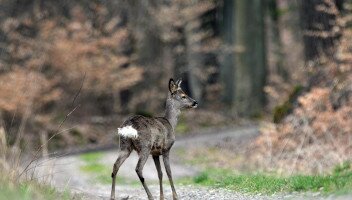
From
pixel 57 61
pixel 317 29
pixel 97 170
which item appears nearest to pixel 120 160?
pixel 97 170

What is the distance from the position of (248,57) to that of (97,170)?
1490 cm

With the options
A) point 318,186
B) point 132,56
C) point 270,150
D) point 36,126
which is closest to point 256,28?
point 132,56

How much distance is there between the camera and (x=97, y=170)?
72.2 ft

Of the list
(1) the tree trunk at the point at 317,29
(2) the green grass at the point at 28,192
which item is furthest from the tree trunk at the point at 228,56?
(2) the green grass at the point at 28,192

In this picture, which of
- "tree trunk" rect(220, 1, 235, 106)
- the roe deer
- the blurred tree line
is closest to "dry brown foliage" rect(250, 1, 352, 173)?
the roe deer

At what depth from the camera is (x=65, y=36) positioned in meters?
32.3

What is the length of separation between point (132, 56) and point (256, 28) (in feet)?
17.8

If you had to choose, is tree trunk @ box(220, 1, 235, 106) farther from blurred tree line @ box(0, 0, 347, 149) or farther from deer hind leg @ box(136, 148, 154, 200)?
deer hind leg @ box(136, 148, 154, 200)

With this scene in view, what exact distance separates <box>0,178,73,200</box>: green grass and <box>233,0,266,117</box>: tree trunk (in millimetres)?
23611

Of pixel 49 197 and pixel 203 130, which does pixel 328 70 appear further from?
pixel 49 197

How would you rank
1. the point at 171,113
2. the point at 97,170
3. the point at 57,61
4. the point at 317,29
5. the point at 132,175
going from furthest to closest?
the point at 57,61, the point at 317,29, the point at 97,170, the point at 132,175, the point at 171,113

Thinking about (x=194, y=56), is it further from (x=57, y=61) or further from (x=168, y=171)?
(x=168, y=171)

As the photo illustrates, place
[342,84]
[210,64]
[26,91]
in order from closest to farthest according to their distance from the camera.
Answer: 1. [342,84]
2. [26,91]
3. [210,64]

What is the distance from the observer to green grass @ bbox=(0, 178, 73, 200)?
10906mm
